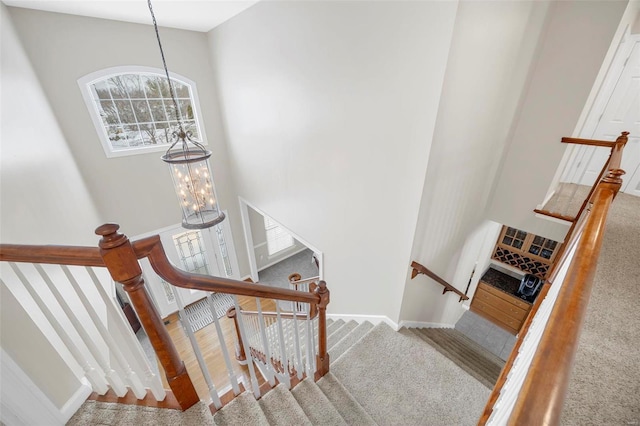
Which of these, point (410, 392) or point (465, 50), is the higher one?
point (465, 50)

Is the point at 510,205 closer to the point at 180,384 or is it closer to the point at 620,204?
the point at 620,204

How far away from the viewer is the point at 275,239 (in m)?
6.15

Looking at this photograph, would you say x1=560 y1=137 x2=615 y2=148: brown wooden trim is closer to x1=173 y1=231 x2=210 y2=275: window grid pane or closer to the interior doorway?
the interior doorway

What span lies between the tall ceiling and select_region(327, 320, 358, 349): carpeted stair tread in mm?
3987

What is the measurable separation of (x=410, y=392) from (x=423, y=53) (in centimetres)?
263

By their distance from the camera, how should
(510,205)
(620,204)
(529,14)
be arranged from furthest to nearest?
(510,205) → (620,204) → (529,14)

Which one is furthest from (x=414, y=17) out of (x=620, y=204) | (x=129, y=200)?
(x=129, y=200)

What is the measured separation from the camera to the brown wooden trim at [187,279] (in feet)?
3.00

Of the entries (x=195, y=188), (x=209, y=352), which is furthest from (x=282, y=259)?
(x=195, y=188)

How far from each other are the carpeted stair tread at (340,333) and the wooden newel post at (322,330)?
888 millimetres

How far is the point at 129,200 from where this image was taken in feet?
13.1

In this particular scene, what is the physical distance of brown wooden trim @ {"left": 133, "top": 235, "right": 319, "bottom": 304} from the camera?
36.1 inches

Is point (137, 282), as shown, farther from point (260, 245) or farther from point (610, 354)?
point (260, 245)

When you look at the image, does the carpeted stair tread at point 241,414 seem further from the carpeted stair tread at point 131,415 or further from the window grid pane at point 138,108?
the window grid pane at point 138,108
